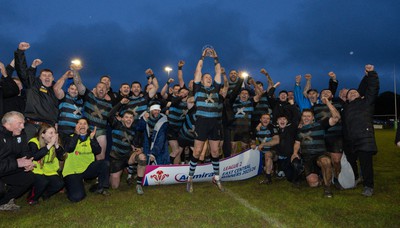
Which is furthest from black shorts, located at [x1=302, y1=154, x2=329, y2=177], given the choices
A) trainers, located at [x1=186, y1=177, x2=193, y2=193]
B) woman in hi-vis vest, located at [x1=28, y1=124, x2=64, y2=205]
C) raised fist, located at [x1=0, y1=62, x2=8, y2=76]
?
raised fist, located at [x1=0, y1=62, x2=8, y2=76]

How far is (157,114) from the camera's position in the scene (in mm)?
8156

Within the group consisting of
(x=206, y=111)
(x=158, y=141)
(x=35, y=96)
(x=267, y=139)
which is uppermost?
(x=35, y=96)

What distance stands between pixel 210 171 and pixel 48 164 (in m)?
3.66

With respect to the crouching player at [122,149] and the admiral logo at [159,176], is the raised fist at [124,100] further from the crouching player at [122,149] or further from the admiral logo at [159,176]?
the admiral logo at [159,176]

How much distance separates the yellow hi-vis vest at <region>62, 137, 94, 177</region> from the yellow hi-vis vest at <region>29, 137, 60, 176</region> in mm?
219

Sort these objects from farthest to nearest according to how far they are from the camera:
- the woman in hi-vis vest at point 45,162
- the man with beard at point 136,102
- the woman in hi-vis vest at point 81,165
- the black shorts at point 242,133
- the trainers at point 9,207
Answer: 1. the black shorts at point 242,133
2. the man with beard at point 136,102
3. the woman in hi-vis vest at point 81,165
4. the woman in hi-vis vest at point 45,162
5. the trainers at point 9,207

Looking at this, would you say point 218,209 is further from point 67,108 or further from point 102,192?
point 67,108

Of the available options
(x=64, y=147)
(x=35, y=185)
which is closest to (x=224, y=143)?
(x=64, y=147)

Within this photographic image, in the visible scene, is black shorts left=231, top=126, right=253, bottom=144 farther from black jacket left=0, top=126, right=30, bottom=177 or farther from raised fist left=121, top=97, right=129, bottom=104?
black jacket left=0, top=126, right=30, bottom=177

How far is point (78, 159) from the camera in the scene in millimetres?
6695

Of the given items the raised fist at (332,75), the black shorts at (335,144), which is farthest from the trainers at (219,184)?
the raised fist at (332,75)

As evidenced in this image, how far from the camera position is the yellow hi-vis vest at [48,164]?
627cm

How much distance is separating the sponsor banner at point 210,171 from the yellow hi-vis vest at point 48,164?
1929mm

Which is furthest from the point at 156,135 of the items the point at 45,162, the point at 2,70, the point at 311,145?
the point at 311,145
